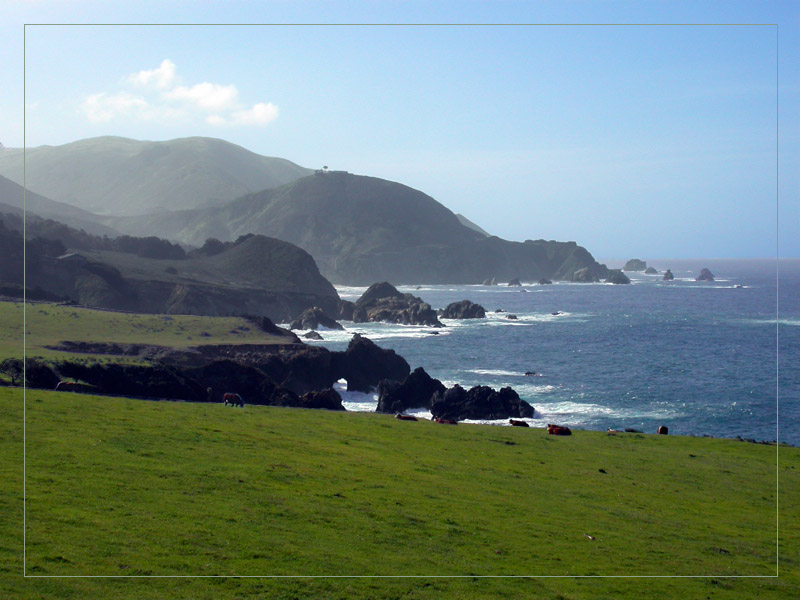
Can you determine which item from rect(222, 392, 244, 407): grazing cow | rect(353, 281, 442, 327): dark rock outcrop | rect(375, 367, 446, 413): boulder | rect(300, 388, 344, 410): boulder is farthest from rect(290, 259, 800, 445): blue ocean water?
rect(222, 392, 244, 407): grazing cow

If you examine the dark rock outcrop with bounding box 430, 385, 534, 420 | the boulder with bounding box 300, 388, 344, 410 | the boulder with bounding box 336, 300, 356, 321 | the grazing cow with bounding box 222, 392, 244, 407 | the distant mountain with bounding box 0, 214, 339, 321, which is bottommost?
the dark rock outcrop with bounding box 430, 385, 534, 420

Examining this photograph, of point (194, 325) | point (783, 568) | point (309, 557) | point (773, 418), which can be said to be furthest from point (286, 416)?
point (194, 325)

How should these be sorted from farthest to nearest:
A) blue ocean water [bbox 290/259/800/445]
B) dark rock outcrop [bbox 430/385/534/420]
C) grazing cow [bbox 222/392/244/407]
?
blue ocean water [bbox 290/259/800/445] < dark rock outcrop [bbox 430/385/534/420] < grazing cow [bbox 222/392/244/407]

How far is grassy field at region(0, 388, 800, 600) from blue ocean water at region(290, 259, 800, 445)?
6.50 m

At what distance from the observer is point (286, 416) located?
127 feet

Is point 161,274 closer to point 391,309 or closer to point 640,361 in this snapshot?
point 391,309

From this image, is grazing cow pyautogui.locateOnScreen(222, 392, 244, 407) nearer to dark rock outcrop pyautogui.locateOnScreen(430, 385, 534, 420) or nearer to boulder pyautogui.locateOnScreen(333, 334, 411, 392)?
dark rock outcrop pyautogui.locateOnScreen(430, 385, 534, 420)

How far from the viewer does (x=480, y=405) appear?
57062 millimetres

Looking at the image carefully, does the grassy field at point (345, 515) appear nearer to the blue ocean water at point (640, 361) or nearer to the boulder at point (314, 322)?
the blue ocean water at point (640, 361)

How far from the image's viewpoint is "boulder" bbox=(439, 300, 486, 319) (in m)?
149

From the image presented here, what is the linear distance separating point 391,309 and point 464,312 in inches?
602

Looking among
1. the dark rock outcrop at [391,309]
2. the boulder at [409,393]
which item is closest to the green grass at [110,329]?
the boulder at [409,393]

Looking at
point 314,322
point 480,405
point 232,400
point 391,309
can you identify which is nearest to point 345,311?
point 391,309

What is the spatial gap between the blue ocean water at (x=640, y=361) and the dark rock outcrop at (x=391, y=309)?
14.9ft
